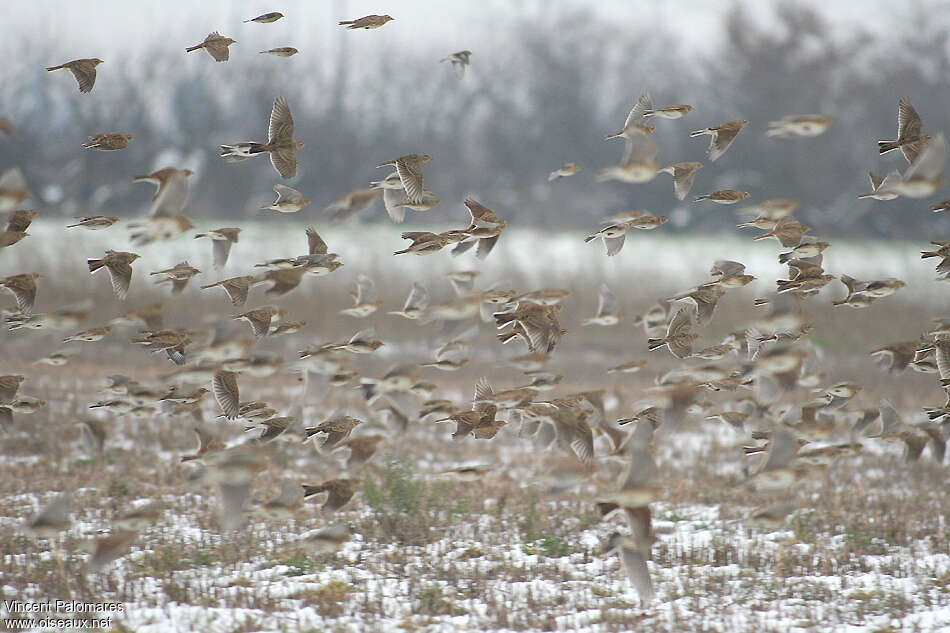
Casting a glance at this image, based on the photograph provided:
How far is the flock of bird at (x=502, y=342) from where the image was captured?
4852mm

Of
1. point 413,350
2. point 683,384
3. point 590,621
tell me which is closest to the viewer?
point 683,384

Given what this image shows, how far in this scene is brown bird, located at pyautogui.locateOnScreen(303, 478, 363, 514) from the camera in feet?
17.0

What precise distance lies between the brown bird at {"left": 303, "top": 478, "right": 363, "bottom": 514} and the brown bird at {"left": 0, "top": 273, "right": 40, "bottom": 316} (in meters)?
2.16

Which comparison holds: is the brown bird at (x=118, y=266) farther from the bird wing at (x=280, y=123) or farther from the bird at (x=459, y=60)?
the bird at (x=459, y=60)

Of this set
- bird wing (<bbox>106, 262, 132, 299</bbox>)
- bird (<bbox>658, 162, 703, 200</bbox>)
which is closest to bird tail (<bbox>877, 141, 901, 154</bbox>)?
bird (<bbox>658, 162, 703, 200</bbox>)

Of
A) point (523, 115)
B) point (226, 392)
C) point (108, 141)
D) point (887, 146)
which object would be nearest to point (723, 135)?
point (887, 146)

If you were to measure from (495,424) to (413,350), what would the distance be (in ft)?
38.5

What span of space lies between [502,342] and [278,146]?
6.26 ft

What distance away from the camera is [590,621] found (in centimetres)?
519

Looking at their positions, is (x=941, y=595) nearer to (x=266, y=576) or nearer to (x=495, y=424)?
(x=495, y=424)

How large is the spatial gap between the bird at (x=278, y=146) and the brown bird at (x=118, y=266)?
90 cm

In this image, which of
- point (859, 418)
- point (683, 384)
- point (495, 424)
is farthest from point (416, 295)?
point (859, 418)

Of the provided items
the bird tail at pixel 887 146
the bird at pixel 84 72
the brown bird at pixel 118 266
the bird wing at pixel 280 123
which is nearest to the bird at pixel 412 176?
the bird wing at pixel 280 123

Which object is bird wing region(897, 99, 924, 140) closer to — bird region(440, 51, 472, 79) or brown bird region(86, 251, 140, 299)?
bird region(440, 51, 472, 79)
